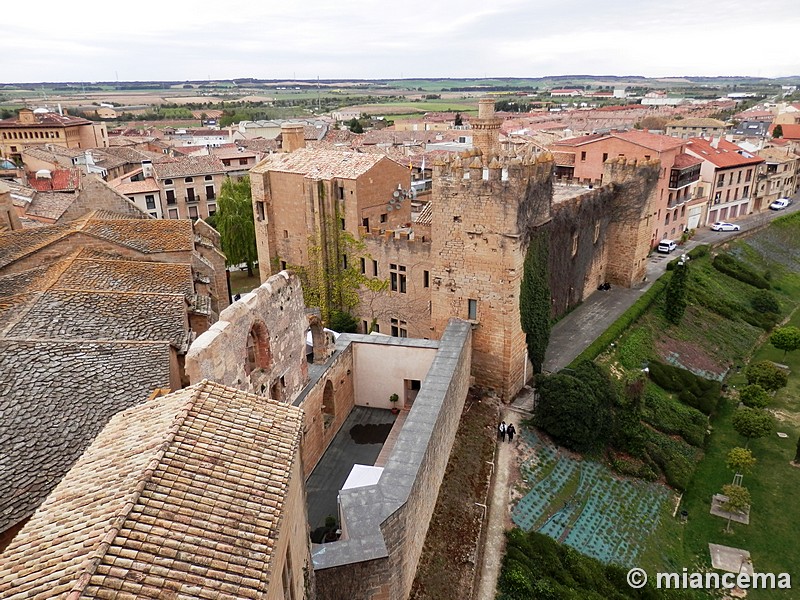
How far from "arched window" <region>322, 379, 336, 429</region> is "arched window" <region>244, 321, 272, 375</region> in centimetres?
428

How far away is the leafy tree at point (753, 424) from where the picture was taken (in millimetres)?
24781

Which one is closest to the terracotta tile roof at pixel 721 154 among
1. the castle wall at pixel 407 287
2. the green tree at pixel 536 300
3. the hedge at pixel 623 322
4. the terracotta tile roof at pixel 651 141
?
the terracotta tile roof at pixel 651 141

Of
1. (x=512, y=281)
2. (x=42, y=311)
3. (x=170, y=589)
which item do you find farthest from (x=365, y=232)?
(x=170, y=589)

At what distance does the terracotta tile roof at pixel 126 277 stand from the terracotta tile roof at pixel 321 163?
11.4 m

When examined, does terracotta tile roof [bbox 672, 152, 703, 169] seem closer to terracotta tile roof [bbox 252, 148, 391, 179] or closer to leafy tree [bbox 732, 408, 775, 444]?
leafy tree [bbox 732, 408, 775, 444]

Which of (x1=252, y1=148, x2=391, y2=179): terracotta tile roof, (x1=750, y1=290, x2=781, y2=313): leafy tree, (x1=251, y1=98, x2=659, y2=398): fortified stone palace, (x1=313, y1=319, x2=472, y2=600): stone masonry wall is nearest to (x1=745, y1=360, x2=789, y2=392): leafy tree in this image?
(x1=251, y1=98, x2=659, y2=398): fortified stone palace

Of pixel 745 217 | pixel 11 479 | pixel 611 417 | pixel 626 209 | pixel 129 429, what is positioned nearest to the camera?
pixel 129 429

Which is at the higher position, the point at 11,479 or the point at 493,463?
the point at 11,479

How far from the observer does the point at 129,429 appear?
28.8 feet

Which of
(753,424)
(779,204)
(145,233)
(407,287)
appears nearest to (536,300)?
(407,287)

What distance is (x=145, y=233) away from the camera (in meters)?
23.8

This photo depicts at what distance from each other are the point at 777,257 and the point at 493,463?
4538 centimetres

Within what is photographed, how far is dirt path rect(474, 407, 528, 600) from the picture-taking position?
50.1ft

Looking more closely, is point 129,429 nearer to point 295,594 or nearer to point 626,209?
point 295,594
